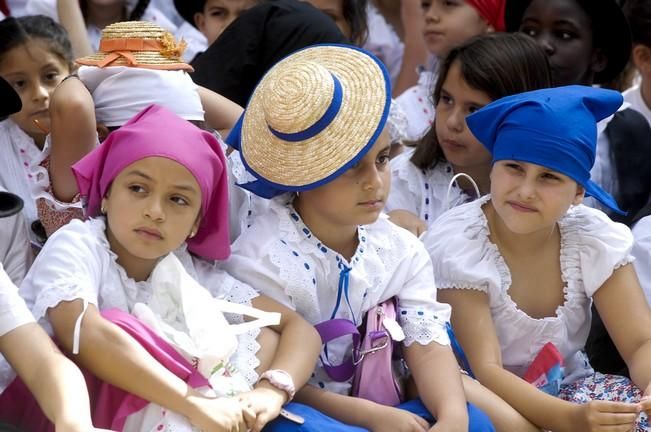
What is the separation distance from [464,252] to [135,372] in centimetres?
113

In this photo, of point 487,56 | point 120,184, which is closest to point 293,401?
point 120,184

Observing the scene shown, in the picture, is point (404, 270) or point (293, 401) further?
point (404, 270)

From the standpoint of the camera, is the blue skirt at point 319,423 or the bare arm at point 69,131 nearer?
the blue skirt at point 319,423

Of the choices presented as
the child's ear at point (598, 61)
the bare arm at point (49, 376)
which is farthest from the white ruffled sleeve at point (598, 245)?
the bare arm at point (49, 376)

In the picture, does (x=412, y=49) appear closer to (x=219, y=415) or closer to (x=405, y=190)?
(x=405, y=190)

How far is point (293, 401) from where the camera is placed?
117 inches

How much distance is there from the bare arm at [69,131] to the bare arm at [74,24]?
106 cm

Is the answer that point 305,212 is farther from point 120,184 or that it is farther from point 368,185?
point 120,184

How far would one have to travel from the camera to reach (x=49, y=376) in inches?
98.7

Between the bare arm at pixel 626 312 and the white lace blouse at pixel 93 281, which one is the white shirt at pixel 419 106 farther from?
the white lace blouse at pixel 93 281

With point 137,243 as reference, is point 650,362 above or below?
below

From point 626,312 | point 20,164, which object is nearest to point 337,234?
point 626,312

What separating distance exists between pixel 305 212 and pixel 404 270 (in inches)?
12.5

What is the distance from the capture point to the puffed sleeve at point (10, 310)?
8.49ft
